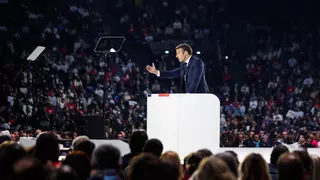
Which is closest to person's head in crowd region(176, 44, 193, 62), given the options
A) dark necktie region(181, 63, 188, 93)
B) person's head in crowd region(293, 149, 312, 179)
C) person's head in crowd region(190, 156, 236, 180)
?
dark necktie region(181, 63, 188, 93)

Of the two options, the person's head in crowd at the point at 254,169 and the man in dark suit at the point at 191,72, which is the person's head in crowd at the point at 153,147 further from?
the man in dark suit at the point at 191,72

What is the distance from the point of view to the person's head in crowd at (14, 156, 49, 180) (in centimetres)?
323

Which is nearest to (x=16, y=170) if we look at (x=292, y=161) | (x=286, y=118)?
(x=292, y=161)

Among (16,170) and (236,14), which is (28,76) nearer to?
(236,14)

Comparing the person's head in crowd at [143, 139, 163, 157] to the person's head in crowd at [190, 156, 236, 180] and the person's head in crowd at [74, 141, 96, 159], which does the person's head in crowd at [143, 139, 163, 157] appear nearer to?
the person's head in crowd at [74, 141, 96, 159]

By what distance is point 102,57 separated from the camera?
17.3 m

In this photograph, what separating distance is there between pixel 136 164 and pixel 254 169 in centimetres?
135

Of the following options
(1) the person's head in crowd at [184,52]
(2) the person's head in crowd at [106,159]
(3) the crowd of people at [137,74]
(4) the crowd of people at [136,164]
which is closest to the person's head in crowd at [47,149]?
(4) the crowd of people at [136,164]

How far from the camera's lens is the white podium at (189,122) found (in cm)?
742

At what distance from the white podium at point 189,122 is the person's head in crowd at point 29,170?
4.17m

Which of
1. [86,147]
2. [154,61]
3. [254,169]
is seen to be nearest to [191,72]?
[86,147]

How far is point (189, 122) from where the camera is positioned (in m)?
7.44

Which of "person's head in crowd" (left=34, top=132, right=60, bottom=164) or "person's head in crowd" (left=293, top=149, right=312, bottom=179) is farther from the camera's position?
"person's head in crowd" (left=293, top=149, right=312, bottom=179)

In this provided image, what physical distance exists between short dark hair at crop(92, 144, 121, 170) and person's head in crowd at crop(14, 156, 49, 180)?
66cm
